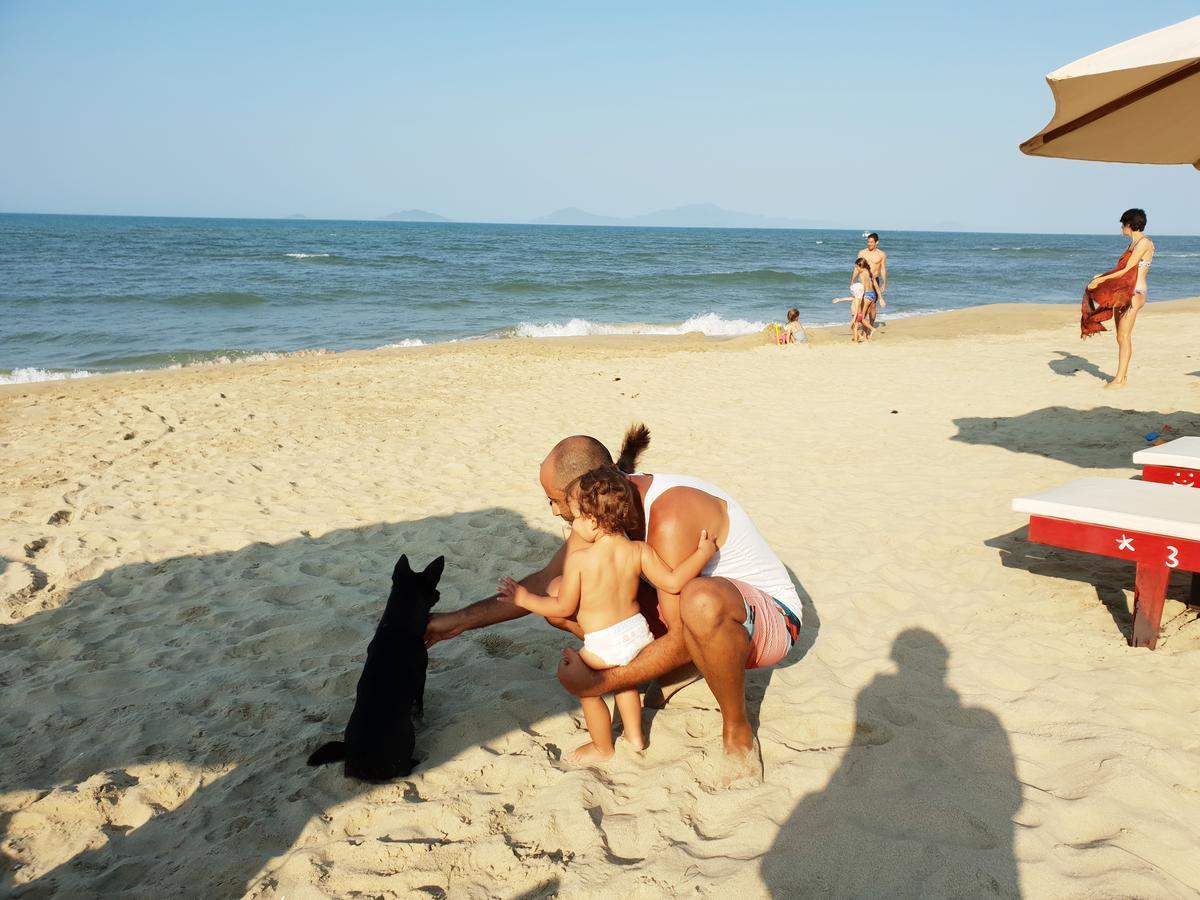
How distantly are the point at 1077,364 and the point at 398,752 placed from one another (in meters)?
10.3

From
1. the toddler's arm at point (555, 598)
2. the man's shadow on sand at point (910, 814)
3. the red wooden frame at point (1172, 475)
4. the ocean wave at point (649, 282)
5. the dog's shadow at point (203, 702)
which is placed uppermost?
the ocean wave at point (649, 282)

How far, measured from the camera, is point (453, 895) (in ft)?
7.14

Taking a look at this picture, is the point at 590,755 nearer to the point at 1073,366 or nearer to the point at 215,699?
the point at 215,699

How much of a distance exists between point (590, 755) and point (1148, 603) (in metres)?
2.32

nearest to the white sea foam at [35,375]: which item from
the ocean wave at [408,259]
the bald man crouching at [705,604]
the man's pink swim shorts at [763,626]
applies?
Result: the bald man crouching at [705,604]

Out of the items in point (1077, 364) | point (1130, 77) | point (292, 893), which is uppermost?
point (1130, 77)

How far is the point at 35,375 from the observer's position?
11742 millimetres

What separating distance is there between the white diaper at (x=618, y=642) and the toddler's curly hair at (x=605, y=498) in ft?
1.05

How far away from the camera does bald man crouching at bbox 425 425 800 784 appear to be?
2.52m

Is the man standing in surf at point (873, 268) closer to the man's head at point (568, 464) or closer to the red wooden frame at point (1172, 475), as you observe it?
the red wooden frame at point (1172, 475)

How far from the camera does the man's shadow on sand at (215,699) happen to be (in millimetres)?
2408

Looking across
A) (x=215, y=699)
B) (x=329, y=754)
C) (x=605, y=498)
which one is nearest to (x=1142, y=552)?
(x=605, y=498)

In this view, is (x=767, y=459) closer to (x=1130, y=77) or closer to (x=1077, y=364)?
(x=1130, y=77)

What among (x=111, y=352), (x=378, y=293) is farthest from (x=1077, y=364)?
(x=378, y=293)
